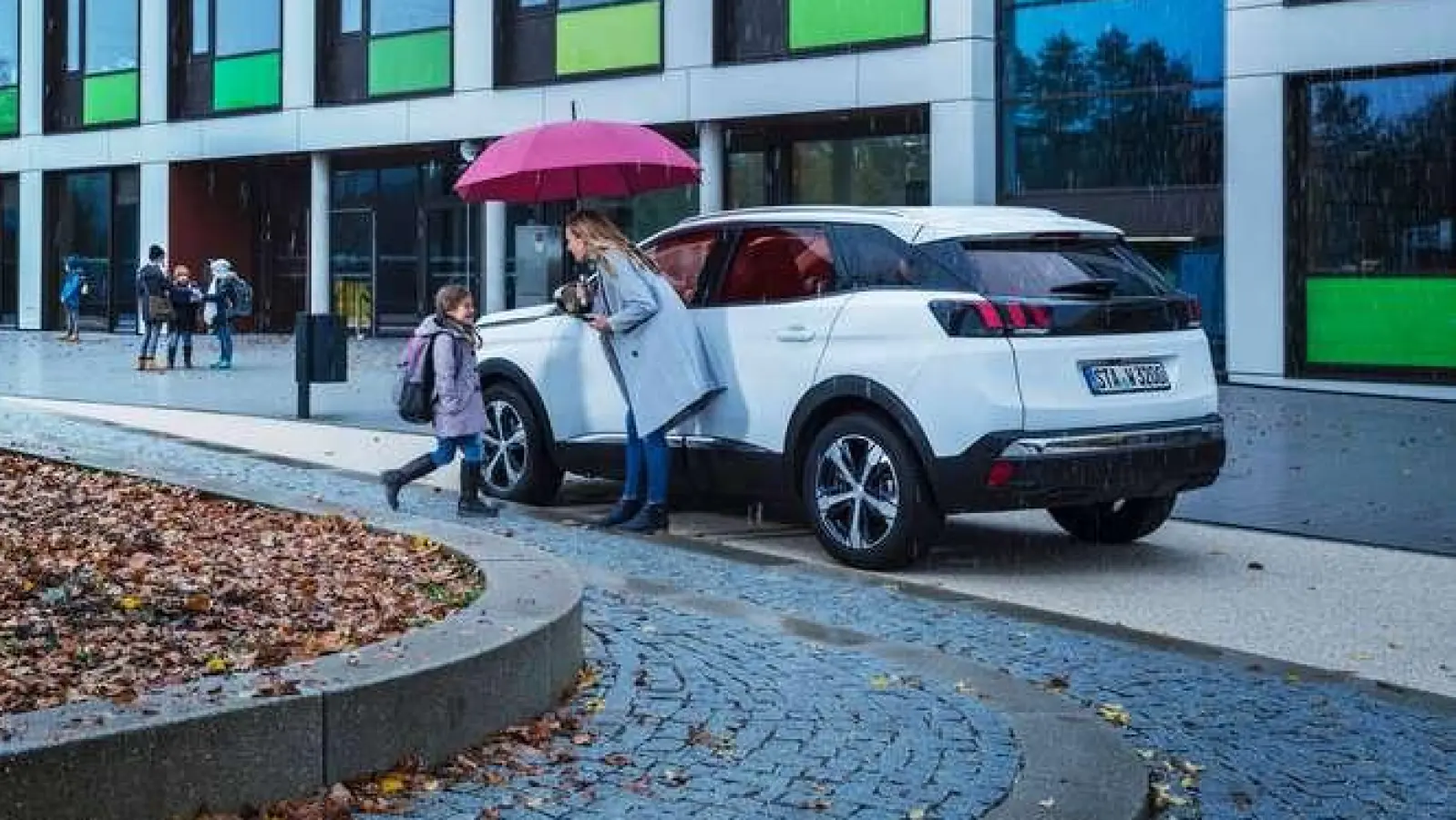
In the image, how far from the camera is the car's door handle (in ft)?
30.0

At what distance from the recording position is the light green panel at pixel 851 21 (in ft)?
77.8

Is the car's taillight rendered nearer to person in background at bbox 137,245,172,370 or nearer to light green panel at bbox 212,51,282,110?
person in background at bbox 137,245,172,370

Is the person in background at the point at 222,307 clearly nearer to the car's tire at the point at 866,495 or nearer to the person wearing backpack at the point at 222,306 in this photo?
the person wearing backpack at the point at 222,306

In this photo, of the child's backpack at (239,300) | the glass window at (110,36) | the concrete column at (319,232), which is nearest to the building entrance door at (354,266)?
the concrete column at (319,232)

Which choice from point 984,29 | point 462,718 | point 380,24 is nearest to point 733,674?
point 462,718

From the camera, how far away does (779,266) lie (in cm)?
960

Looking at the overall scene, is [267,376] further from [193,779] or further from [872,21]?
[193,779]

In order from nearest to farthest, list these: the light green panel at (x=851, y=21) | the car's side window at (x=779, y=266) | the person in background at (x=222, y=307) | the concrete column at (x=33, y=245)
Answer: the car's side window at (x=779, y=266), the light green panel at (x=851, y=21), the person in background at (x=222, y=307), the concrete column at (x=33, y=245)

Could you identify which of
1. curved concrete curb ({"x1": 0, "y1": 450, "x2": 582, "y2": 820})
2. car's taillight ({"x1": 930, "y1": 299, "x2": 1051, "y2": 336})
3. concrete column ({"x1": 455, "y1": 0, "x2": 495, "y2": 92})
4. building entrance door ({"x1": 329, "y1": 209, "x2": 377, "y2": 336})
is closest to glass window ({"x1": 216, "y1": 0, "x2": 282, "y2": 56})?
building entrance door ({"x1": 329, "y1": 209, "x2": 377, "y2": 336})

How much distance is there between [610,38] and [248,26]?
9.38 metres

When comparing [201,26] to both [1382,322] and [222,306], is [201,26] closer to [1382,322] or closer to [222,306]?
[222,306]

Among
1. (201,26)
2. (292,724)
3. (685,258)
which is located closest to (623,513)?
(685,258)

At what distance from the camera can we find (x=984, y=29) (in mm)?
23219

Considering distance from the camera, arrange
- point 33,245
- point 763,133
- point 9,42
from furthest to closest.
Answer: point 9,42 < point 33,245 < point 763,133
